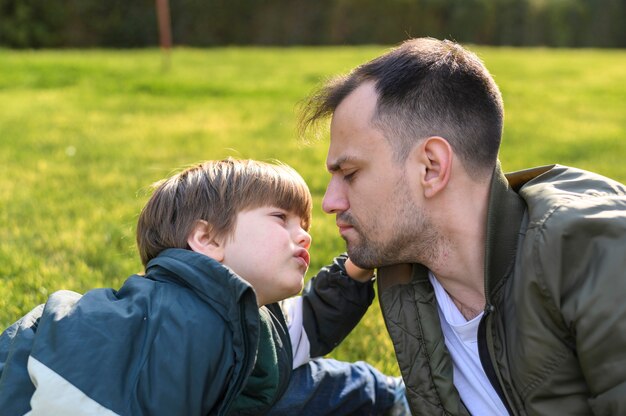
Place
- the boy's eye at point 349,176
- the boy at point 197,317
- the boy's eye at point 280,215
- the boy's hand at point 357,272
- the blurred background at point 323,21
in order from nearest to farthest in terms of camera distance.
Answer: the boy at point 197,317 < the boy's eye at point 349,176 < the boy's eye at point 280,215 < the boy's hand at point 357,272 < the blurred background at point 323,21

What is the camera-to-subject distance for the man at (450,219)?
2.00m

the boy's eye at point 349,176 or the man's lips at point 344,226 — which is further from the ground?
the boy's eye at point 349,176

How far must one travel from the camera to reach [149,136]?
733 centimetres

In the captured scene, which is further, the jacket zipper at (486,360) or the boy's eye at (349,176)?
the boy's eye at (349,176)

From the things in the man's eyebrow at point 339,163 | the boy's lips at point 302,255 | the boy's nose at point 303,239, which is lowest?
the boy's lips at point 302,255

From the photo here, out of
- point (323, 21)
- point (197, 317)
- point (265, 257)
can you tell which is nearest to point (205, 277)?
point (197, 317)

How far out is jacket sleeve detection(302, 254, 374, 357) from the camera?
2643mm

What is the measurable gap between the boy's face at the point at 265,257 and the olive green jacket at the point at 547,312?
1.18 feet

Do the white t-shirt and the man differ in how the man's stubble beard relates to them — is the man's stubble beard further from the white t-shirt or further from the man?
the white t-shirt

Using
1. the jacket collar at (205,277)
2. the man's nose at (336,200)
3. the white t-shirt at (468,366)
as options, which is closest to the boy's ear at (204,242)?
the jacket collar at (205,277)

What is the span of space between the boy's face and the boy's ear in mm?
24

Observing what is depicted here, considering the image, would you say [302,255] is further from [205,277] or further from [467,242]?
[467,242]

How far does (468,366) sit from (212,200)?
91cm

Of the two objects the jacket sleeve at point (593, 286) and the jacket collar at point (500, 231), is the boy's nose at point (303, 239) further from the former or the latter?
the jacket sleeve at point (593, 286)
